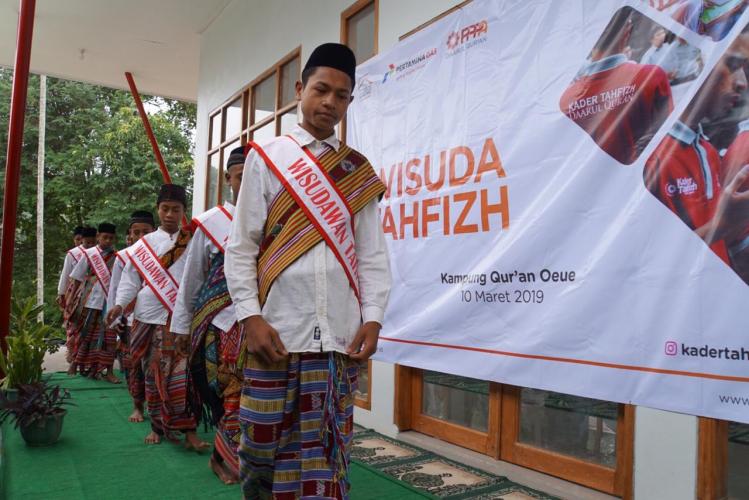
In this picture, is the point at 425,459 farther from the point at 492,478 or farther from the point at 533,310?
the point at 533,310

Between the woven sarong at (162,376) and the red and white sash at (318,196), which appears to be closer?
the red and white sash at (318,196)

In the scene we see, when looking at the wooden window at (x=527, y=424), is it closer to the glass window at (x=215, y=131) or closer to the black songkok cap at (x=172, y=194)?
the black songkok cap at (x=172, y=194)

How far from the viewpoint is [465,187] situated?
9.53 feet

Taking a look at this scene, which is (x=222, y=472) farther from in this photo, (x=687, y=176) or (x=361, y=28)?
(x=361, y=28)

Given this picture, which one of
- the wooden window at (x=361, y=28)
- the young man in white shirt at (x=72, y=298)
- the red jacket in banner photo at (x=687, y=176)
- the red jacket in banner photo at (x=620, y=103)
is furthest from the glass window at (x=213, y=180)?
the red jacket in banner photo at (x=687, y=176)

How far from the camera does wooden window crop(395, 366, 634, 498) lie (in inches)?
96.3

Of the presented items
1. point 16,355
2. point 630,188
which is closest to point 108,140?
point 16,355

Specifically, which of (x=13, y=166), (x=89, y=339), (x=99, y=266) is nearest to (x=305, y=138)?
(x=13, y=166)

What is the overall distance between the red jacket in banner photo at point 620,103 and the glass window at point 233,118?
4514 millimetres

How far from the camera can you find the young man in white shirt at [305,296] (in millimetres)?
Answer: 1516

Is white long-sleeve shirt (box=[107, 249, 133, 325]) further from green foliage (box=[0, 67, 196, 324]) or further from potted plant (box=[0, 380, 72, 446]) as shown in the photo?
green foliage (box=[0, 67, 196, 324])

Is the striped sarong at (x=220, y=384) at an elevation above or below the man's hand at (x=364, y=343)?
below

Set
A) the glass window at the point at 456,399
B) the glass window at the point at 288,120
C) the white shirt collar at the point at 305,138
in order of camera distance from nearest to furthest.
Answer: the white shirt collar at the point at 305,138, the glass window at the point at 456,399, the glass window at the point at 288,120

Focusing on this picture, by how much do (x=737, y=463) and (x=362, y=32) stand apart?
3339 mm
